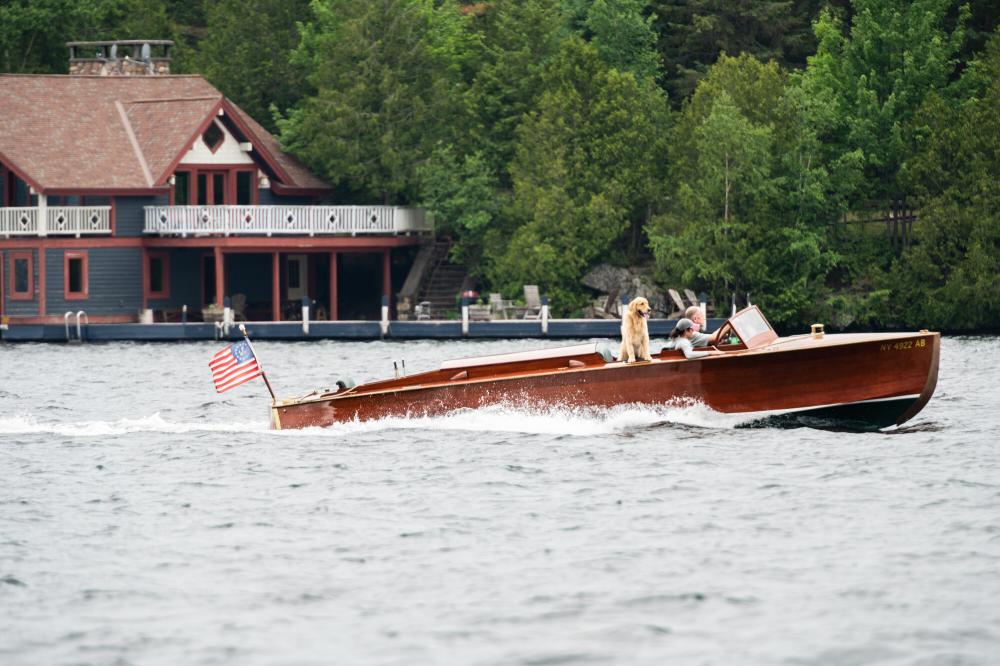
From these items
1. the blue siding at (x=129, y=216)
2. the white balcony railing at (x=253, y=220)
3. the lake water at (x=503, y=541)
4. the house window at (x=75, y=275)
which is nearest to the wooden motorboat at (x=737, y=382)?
the lake water at (x=503, y=541)

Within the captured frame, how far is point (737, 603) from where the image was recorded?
1639cm

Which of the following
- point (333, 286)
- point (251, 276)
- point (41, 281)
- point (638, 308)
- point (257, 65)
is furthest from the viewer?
point (257, 65)

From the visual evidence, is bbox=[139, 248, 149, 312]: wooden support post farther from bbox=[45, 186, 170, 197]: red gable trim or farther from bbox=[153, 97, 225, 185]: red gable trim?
bbox=[153, 97, 225, 185]: red gable trim

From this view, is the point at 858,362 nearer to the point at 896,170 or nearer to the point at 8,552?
the point at 8,552

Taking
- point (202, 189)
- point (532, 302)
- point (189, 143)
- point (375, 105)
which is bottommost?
point (532, 302)

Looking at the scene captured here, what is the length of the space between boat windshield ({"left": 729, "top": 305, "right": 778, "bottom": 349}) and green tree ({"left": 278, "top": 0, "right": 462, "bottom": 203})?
37238 millimetres

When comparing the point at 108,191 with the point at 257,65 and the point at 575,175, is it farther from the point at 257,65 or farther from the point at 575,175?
the point at 575,175

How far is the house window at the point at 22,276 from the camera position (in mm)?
58938

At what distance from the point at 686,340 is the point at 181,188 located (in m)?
40.2

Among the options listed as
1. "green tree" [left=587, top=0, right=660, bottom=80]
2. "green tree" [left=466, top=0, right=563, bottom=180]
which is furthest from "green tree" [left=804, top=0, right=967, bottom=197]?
"green tree" [left=466, top=0, right=563, bottom=180]

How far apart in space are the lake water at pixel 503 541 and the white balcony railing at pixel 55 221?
2892 cm

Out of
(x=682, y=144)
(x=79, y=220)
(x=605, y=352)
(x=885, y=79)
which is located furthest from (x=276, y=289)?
(x=605, y=352)

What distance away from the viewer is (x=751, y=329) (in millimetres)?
25750

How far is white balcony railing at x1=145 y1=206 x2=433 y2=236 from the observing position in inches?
2351
